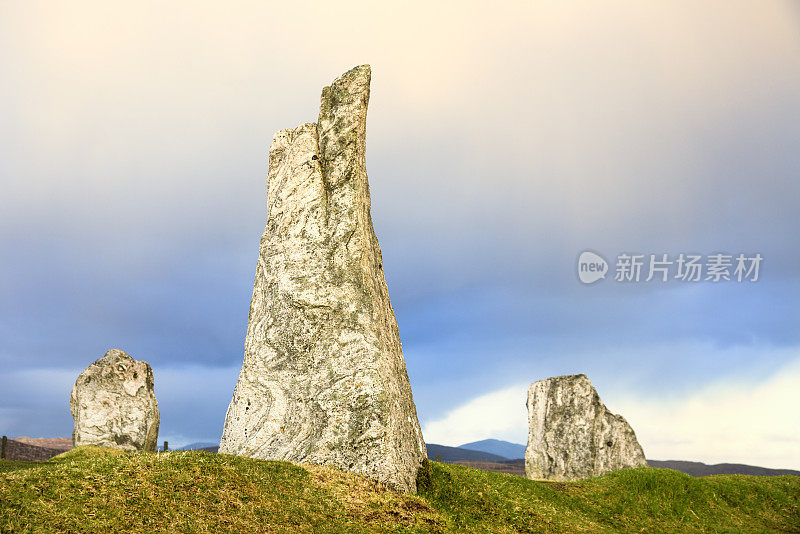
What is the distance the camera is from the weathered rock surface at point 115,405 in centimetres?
3036

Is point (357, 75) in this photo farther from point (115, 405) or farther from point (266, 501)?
point (115, 405)

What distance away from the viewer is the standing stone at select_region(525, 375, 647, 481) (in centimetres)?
3136

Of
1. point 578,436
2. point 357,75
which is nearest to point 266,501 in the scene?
point 357,75

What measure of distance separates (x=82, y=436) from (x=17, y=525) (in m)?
22.1

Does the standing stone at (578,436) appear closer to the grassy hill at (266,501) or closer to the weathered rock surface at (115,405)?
the grassy hill at (266,501)

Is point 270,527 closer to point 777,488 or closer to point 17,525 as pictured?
point 17,525

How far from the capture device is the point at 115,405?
31.0 meters

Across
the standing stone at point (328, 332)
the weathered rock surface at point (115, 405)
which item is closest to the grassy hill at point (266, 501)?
the standing stone at point (328, 332)

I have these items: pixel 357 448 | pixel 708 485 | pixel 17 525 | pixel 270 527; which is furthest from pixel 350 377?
pixel 708 485

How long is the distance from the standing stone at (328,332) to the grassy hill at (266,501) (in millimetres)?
1019

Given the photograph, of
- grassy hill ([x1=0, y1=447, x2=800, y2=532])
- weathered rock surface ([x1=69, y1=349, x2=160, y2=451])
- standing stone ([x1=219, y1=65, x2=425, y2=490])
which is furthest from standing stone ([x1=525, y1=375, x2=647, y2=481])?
weathered rock surface ([x1=69, y1=349, x2=160, y2=451])

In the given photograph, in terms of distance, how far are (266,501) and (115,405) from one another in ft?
70.6

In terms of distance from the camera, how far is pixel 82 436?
3014 cm

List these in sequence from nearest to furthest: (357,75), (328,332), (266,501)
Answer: (266,501), (328,332), (357,75)
